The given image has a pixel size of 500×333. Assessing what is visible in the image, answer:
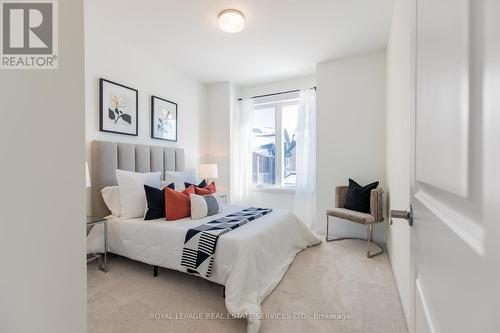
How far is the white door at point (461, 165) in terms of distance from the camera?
0.89 feet

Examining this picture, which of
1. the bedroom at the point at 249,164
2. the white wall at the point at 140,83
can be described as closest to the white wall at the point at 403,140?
the bedroom at the point at 249,164

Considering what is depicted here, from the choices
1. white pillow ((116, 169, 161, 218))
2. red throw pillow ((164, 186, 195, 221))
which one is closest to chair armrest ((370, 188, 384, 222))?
red throw pillow ((164, 186, 195, 221))

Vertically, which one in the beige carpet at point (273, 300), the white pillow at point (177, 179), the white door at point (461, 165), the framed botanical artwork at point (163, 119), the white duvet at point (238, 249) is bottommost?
the beige carpet at point (273, 300)

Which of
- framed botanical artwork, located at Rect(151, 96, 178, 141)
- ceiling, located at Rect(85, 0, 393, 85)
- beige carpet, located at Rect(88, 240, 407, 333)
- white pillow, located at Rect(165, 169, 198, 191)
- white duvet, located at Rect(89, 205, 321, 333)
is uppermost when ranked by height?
ceiling, located at Rect(85, 0, 393, 85)

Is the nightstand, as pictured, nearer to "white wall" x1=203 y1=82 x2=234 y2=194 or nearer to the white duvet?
the white duvet

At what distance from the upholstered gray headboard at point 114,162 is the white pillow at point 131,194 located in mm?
179

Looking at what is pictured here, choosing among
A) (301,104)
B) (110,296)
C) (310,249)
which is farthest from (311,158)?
(110,296)

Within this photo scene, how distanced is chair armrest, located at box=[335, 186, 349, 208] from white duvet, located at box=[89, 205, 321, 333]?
33.8 inches

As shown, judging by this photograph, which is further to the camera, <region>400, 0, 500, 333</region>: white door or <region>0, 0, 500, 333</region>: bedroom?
<region>0, 0, 500, 333</region>: bedroom

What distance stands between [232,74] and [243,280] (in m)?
3.44

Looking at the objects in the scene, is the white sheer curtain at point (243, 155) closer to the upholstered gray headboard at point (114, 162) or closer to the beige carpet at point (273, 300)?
the upholstered gray headboard at point (114, 162)

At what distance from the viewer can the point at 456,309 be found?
0.37 meters

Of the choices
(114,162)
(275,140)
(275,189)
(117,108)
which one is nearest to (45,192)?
(114,162)

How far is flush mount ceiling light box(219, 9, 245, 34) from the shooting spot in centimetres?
238
